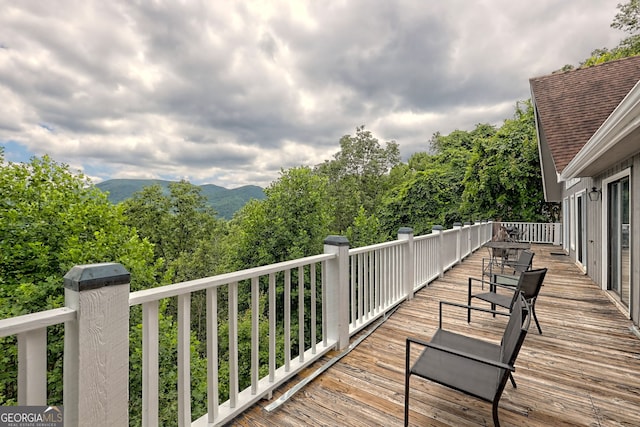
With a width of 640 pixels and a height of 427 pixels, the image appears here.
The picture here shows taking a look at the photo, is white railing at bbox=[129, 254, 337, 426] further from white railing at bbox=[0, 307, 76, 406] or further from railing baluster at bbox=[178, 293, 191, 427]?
white railing at bbox=[0, 307, 76, 406]

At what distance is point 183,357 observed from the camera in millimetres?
1676

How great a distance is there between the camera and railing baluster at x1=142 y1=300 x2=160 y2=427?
147 centimetres

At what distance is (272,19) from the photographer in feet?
24.8

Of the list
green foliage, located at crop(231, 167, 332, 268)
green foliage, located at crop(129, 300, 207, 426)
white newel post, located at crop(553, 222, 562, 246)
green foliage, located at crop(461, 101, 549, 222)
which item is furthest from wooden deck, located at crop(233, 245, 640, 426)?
green foliage, located at crop(461, 101, 549, 222)

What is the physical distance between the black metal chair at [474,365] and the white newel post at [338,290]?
0.97 metres

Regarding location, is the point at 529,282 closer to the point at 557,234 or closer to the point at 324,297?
the point at 324,297

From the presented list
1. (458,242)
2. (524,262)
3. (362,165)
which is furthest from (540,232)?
(362,165)

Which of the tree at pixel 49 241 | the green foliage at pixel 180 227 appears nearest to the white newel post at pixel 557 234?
the tree at pixel 49 241

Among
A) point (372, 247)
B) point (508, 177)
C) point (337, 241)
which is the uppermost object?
point (508, 177)

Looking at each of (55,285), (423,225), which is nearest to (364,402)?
(55,285)

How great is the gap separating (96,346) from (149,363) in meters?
0.36

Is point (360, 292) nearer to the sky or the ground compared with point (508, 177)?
nearer to the ground

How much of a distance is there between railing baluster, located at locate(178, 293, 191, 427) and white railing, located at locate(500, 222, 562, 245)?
1523 cm

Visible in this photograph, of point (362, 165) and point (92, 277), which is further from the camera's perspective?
point (362, 165)
